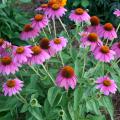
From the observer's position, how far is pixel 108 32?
2594mm

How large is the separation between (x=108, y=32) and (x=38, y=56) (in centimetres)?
57

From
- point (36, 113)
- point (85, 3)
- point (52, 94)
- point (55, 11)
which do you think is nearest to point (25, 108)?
point (36, 113)

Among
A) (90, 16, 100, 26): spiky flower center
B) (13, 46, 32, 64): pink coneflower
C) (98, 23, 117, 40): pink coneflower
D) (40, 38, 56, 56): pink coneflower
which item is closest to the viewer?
(13, 46, 32, 64): pink coneflower

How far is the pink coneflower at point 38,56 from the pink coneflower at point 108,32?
48 centimetres

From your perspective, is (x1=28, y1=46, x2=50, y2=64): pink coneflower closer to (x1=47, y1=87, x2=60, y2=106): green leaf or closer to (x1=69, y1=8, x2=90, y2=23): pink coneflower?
(x1=47, y1=87, x2=60, y2=106): green leaf

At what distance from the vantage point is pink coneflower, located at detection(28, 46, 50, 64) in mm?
2275

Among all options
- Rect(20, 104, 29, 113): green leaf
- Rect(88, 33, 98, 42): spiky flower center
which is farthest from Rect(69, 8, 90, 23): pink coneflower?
Rect(20, 104, 29, 113): green leaf

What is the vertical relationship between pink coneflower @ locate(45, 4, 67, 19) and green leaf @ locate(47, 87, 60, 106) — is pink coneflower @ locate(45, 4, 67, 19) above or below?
above

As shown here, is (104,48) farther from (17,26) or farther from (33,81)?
(17,26)

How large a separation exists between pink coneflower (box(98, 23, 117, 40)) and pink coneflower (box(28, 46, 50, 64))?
0.48 metres

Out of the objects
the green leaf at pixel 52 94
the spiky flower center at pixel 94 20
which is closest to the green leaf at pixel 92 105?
the green leaf at pixel 52 94

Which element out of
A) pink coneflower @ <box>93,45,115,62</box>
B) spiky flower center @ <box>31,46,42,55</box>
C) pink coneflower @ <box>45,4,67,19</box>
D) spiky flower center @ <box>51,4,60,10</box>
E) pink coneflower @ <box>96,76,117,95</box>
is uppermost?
spiky flower center @ <box>51,4,60,10</box>

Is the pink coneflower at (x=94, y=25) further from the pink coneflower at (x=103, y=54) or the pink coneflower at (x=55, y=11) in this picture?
the pink coneflower at (x=103, y=54)

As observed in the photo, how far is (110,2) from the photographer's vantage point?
4.58 m
